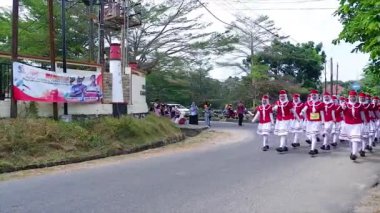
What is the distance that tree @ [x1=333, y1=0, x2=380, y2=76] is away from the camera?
26.3 feet

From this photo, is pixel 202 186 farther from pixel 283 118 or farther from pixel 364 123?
pixel 364 123

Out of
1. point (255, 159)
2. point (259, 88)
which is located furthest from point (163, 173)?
point (259, 88)

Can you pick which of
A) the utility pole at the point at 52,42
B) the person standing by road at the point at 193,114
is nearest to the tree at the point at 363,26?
the utility pole at the point at 52,42

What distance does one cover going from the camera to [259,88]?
159ft

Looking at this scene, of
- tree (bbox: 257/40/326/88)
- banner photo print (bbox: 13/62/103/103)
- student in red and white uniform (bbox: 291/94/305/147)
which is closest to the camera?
banner photo print (bbox: 13/62/103/103)

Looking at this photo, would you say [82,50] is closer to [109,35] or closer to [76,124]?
[109,35]

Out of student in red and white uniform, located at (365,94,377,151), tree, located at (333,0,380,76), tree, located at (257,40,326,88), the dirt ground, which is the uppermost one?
tree, located at (257,40,326,88)

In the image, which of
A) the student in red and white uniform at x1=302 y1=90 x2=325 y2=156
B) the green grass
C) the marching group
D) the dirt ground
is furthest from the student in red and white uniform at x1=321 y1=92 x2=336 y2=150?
the dirt ground

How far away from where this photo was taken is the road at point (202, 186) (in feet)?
25.2

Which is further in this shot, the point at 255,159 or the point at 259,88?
the point at 259,88

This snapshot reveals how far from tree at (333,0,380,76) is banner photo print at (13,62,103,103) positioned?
876cm

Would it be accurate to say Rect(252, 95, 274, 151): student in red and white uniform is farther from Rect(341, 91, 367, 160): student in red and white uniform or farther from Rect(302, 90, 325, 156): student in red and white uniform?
Rect(341, 91, 367, 160): student in red and white uniform

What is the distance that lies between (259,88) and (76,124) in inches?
1370

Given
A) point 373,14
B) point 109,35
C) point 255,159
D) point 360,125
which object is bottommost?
point 255,159
